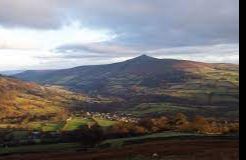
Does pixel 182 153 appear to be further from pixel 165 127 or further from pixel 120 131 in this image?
pixel 165 127

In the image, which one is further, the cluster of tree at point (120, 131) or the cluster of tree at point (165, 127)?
the cluster of tree at point (165, 127)

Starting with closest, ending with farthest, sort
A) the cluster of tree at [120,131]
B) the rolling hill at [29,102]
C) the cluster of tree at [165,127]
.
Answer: the cluster of tree at [120,131] < the cluster of tree at [165,127] < the rolling hill at [29,102]

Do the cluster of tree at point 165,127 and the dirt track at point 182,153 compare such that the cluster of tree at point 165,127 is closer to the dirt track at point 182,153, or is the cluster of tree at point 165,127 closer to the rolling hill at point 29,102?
the dirt track at point 182,153

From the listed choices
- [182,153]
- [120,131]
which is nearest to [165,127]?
[120,131]

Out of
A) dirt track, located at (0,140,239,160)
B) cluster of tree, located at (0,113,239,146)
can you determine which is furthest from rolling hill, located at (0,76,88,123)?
dirt track, located at (0,140,239,160)

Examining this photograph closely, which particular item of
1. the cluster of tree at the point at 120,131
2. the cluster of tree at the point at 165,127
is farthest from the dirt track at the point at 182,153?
the cluster of tree at the point at 165,127

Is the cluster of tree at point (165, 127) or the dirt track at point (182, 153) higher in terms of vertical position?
the dirt track at point (182, 153)

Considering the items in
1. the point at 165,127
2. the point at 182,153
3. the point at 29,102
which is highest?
the point at 182,153

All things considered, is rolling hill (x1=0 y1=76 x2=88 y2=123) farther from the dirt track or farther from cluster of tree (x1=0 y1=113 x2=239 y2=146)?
the dirt track

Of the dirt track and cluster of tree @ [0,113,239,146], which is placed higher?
the dirt track

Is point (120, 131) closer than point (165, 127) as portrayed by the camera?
Yes
